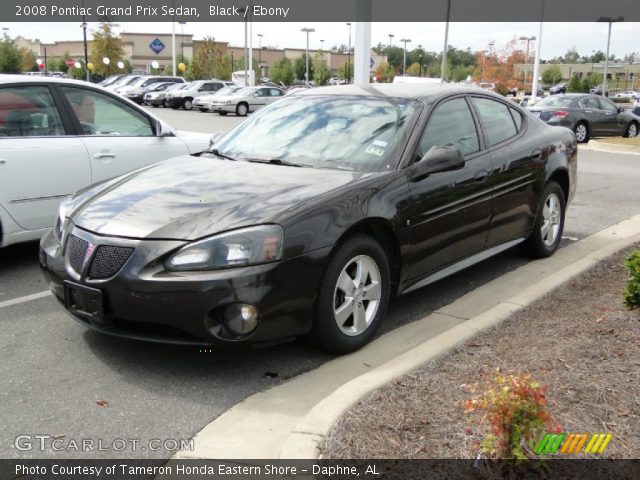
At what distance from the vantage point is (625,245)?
21.5 ft

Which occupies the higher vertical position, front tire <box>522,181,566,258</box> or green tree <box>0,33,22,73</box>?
green tree <box>0,33,22,73</box>

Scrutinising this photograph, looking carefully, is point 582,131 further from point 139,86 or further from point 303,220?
point 139,86

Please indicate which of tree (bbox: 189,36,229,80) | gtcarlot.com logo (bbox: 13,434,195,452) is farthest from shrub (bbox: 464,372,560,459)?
tree (bbox: 189,36,229,80)

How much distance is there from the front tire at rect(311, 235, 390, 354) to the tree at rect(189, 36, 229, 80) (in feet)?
234

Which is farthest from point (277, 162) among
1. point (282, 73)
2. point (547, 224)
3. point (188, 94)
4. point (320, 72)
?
point (282, 73)

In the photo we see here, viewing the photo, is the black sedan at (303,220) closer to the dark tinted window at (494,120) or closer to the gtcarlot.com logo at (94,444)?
the dark tinted window at (494,120)

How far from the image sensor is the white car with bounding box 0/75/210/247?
5789mm

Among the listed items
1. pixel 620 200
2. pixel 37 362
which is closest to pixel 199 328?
pixel 37 362

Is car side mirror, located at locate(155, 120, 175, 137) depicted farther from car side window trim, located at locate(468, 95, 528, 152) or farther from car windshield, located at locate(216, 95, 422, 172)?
car side window trim, located at locate(468, 95, 528, 152)

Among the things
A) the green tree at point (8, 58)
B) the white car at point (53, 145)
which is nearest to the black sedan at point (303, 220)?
the white car at point (53, 145)

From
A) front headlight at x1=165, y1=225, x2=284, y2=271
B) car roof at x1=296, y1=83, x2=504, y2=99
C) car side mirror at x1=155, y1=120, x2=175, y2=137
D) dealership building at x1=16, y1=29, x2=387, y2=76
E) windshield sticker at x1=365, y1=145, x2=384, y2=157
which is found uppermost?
dealership building at x1=16, y1=29, x2=387, y2=76

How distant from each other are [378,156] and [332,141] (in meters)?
0.41

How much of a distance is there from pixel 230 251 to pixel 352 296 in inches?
34.3

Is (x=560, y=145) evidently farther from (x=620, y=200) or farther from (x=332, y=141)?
(x=620, y=200)
